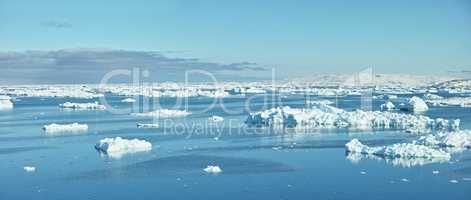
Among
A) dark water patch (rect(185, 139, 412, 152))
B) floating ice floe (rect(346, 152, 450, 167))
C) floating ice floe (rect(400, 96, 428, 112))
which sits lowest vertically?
floating ice floe (rect(346, 152, 450, 167))

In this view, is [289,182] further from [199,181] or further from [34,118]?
[34,118]

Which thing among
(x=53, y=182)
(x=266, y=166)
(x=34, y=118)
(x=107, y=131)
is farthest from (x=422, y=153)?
(x=34, y=118)

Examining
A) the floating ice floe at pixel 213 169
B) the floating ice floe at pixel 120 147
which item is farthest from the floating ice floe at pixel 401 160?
the floating ice floe at pixel 120 147

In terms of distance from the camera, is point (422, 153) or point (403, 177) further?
point (422, 153)

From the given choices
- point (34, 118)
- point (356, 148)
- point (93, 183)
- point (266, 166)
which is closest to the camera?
point (93, 183)

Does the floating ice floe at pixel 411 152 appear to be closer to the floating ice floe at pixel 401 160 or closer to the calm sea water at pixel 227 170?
the floating ice floe at pixel 401 160

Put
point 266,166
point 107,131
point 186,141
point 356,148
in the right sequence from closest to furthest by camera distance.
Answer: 1. point 266,166
2. point 356,148
3. point 186,141
4. point 107,131

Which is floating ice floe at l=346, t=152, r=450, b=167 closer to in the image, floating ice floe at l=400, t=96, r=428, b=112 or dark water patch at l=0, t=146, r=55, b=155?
dark water patch at l=0, t=146, r=55, b=155

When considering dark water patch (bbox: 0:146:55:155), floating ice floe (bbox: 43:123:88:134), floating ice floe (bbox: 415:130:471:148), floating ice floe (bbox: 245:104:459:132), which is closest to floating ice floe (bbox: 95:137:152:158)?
dark water patch (bbox: 0:146:55:155)
